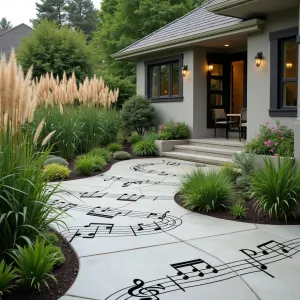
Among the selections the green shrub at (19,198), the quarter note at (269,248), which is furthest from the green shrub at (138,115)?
the green shrub at (19,198)

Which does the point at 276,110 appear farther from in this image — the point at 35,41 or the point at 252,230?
the point at 35,41

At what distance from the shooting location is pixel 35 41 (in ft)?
65.0

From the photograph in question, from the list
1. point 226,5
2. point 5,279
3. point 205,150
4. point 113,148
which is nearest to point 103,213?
point 5,279

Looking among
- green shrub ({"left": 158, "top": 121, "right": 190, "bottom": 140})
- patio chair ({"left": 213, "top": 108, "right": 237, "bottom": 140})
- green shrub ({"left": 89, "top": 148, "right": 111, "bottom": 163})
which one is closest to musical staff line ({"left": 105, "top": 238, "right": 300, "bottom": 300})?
green shrub ({"left": 89, "top": 148, "right": 111, "bottom": 163})

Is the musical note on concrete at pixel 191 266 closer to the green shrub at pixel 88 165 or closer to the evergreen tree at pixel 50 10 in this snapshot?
the green shrub at pixel 88 165

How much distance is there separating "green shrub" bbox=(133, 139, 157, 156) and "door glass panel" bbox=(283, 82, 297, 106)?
4.26 metres

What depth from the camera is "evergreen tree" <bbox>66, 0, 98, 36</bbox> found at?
48062 millimetres

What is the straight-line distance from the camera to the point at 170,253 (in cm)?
394

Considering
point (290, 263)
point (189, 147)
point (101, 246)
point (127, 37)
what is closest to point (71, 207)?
point (101, 246)

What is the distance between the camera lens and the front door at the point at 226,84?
13016 millimetres

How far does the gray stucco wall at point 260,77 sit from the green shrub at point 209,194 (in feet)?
13.6

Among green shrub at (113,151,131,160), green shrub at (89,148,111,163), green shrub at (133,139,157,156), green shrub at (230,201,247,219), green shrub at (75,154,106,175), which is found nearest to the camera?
green shrub at (230,201,247,219)

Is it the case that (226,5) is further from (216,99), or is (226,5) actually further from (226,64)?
(216,99)

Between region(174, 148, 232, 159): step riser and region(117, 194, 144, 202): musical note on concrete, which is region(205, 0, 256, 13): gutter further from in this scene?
region(117, 194, 144, 202): musical note on concrete
